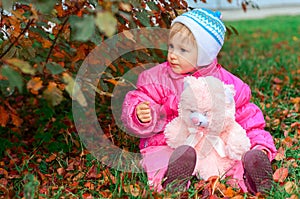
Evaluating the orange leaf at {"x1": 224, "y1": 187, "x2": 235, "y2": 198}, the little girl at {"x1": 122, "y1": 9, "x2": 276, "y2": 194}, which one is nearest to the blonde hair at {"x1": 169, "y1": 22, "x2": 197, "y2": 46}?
the little girl at {"x1": 122, "y1": 9, "x2": 276, "y2": 194}

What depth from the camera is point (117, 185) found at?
2.40 meters

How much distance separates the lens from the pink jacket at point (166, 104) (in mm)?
2586

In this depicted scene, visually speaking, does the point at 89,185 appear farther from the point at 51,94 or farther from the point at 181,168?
the point at 51,94

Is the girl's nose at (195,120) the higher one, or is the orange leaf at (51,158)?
the girl's nose at (195,120)

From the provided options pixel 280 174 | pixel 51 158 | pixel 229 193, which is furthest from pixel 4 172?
pixel 280 174

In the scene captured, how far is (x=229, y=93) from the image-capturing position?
2576 millimetres

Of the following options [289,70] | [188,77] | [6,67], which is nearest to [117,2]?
[6,67]

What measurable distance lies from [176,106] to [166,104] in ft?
0.17

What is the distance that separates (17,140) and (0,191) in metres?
0.70

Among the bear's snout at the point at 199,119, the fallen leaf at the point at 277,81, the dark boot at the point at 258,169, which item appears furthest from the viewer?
the fallen leaf at the point at 277,81

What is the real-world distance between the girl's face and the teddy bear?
0.07m

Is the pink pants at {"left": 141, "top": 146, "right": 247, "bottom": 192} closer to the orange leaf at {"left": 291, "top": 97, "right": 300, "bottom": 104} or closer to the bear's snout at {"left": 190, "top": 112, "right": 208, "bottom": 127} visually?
the bear's snout at {"left": 190, "top": 112, "right": 208, "bottom": 127}

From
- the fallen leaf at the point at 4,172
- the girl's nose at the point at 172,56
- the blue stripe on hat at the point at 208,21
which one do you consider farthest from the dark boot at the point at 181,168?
the fallen leaf at the point at 4,172

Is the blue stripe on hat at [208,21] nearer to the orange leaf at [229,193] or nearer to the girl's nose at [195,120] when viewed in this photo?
the girl's nose at [195,120]
